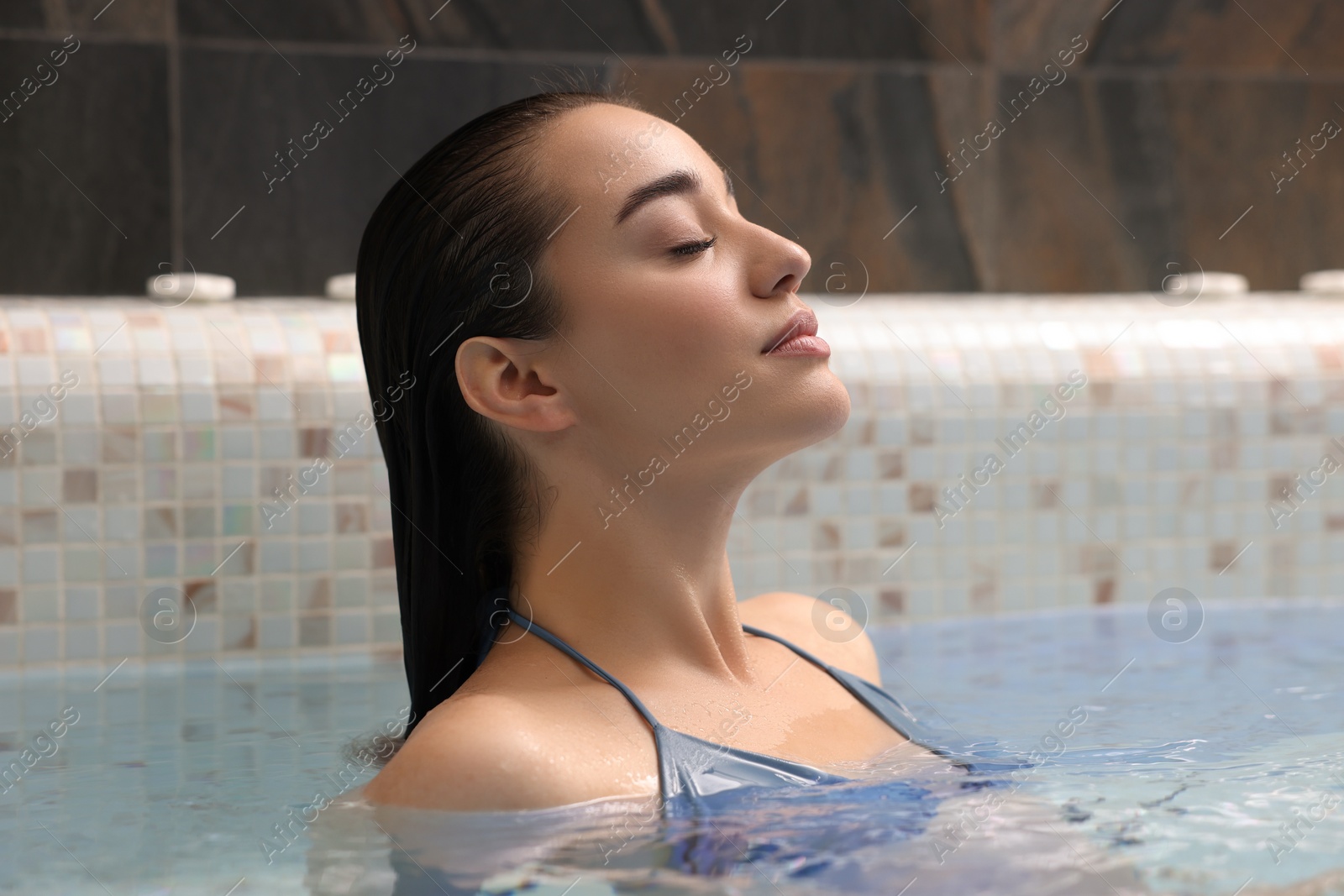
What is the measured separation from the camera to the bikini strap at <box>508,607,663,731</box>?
105cm

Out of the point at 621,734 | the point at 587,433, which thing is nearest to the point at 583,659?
the point at 621,734

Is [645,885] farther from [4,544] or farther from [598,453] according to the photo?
[4,544]

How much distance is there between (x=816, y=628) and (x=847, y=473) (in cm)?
47

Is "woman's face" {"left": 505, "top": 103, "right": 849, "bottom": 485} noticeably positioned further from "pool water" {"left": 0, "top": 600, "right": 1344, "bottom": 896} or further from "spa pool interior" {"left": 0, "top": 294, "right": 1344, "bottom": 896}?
"pool water" {"left": 0, "top": 600, "right": 1344, "bottom": 896}

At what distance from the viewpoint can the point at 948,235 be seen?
2.57 m

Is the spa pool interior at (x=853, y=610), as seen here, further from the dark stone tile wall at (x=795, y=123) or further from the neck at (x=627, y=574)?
the dark stone tile wall at (x=795, y=123)

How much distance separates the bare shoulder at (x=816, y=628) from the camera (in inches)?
51.1

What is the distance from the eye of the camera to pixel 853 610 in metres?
1.76

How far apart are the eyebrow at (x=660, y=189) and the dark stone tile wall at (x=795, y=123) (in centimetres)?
127

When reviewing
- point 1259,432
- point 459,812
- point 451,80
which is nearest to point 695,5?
point 451,80

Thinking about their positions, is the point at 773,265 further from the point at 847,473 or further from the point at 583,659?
the point at 847,473

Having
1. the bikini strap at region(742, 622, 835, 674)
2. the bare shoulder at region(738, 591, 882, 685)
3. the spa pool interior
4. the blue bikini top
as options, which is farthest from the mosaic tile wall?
the blue bikini top

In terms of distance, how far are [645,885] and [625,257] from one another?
457mm

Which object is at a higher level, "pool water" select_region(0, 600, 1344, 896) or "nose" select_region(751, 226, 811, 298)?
Result: "nose" select_region(751, 226, 811, 298)
